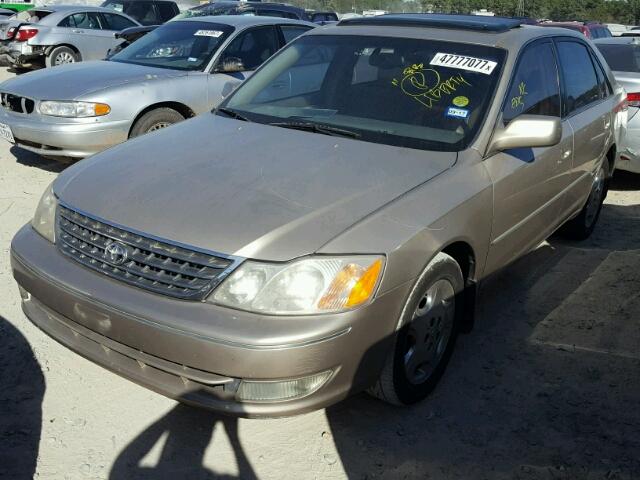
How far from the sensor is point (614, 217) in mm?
6332

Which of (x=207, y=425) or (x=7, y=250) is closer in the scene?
(x=207, y=425)

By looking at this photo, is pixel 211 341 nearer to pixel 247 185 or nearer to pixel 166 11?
pixel 247 185

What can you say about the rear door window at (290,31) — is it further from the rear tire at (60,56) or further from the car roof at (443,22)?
the rear tire at (60,56)

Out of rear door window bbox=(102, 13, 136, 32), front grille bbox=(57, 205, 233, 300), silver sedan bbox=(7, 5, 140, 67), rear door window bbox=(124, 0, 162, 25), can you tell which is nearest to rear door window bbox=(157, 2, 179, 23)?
rear door window bbox=(124, 0, 162, 25)

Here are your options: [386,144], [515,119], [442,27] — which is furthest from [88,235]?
[442,27]

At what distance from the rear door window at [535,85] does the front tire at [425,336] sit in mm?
1049

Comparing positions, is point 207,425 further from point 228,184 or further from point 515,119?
point 515,119

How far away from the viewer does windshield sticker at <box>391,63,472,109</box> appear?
11.9ft

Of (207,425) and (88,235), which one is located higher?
(88,235)

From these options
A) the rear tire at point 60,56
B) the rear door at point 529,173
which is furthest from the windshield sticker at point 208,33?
the rear tire at point 60,56

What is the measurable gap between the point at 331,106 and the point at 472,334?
1561 millimetres

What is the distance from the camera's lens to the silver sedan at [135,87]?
6.11 metres

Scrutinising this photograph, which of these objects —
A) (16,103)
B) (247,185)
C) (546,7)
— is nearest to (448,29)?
(247,185)

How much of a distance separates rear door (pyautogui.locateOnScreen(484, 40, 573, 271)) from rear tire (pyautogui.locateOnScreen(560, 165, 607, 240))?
0.90 metres
